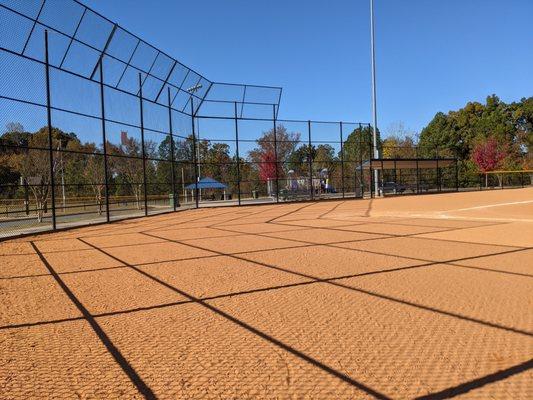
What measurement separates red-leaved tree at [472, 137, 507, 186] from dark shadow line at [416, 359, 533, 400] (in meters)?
56.7

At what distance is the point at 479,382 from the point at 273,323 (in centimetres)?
182

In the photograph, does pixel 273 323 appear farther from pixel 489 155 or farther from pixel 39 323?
pixel 489 155

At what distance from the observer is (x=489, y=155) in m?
54.9

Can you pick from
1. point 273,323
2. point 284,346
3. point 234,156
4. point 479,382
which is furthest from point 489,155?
point 479,382

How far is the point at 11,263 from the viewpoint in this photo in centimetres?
775

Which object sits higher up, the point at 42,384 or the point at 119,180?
the point at 119,180

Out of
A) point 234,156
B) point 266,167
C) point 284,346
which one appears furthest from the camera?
point 266,167

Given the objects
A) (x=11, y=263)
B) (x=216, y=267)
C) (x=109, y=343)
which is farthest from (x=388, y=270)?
(x=11, y=263)

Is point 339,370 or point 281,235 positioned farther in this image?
point 281,235

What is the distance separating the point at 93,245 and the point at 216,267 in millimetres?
4228

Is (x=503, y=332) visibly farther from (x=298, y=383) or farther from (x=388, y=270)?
(x=388, y=270)

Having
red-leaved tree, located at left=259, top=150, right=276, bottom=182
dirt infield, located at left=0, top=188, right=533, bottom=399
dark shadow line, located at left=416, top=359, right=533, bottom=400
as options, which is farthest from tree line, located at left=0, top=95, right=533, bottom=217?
dark shadow line, located at left=416, top=359, right=533, bottom=400

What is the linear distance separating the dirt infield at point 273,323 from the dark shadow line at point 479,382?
0.6 inches

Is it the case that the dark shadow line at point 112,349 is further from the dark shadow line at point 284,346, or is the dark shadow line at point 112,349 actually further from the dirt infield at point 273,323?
the dark shadow line at point 284,346
